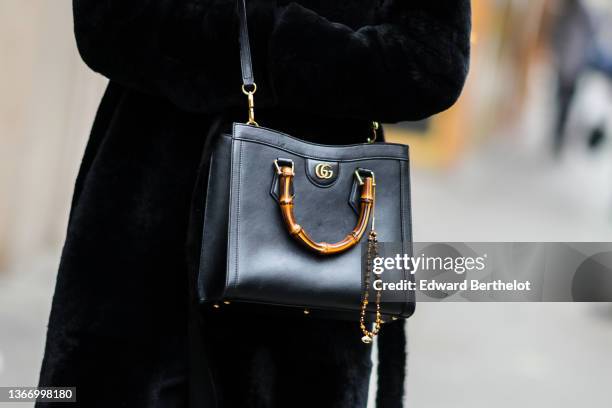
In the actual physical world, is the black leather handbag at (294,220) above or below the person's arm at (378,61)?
below

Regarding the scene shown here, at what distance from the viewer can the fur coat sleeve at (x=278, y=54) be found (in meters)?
1.49

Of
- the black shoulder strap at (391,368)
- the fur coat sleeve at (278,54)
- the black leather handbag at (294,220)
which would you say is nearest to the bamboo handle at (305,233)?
the black leather handbag at (294,220)

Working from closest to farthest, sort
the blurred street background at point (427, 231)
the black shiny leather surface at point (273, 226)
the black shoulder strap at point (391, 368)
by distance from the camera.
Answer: the black shiny leather surface at point (273, 226) → the black shoulder strap at point (391, 368) → the blurred street background at point (427, 231)

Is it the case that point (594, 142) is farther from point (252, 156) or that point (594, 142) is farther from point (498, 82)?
point (252, 156)

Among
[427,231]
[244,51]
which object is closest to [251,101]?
[244,51]

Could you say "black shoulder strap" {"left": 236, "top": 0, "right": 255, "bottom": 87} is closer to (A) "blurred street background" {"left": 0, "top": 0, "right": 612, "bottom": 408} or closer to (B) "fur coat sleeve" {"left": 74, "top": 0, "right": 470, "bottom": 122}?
(B) "fur coat sleeve" {"left": 74, "top": 0, "right": 470, "bottom": 122}

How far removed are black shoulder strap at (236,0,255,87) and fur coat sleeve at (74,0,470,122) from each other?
0.07ft

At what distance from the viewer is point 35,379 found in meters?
3.60

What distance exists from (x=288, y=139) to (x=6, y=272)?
3686 mm

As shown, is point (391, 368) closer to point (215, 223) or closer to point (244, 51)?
point (215, 223)

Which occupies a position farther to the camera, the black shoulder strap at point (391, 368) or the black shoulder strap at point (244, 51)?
the black shoulder strap at point (391, 368)

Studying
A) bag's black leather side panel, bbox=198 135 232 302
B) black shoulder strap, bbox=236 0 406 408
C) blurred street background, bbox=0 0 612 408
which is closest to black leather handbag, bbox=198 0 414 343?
bag's black leather side panel, bbox=198 135 232 302

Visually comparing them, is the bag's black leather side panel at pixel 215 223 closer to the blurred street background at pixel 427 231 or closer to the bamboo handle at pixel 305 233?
the bamboo handle at pixel 305 233

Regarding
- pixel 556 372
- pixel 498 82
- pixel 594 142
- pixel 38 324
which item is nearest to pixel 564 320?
pixel 556 372
